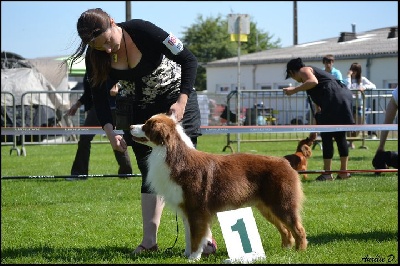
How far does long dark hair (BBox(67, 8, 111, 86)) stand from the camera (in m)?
4.68

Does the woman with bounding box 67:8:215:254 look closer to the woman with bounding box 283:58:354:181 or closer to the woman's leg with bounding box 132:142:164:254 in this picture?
the woman's leg with bounding box 132:142:164:254

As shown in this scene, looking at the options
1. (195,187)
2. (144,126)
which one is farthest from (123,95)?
(195,187)

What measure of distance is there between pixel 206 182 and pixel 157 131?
526 millimetres

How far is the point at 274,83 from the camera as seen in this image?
34938mm

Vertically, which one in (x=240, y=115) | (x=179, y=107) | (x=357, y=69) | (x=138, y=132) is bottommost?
(x=240, y=115)

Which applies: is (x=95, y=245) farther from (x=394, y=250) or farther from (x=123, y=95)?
(x=394, y=250)

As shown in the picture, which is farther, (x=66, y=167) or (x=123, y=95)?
(x=66, y=167)

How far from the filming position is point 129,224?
6.52m

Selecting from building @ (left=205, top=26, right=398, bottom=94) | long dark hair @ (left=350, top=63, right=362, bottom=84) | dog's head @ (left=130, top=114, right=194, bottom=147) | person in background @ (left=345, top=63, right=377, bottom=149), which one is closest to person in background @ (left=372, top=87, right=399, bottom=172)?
dog's head @ (left=130, top=114, right=194, bottom=147)

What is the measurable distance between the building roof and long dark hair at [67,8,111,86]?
24.6 m

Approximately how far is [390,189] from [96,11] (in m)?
5.29

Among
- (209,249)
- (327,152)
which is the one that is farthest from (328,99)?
(209,249)

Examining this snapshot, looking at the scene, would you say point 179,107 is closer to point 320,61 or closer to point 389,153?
point 389,153

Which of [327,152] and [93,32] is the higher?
[93,32]
